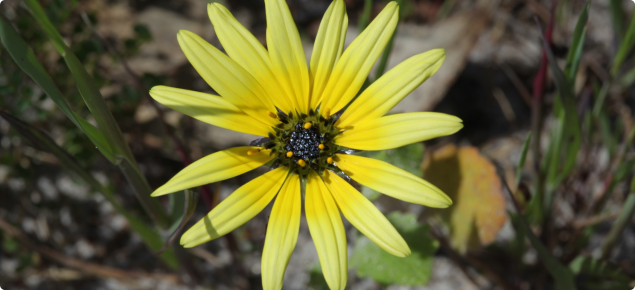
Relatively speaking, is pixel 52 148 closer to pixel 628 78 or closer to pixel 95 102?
pixel 95 102

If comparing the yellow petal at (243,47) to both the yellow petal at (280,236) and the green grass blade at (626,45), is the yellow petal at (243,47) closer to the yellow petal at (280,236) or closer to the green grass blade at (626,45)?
the yellow petal at (280,236)

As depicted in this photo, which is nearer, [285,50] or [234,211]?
[234,211]

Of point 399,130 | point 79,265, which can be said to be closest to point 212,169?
point 399,130

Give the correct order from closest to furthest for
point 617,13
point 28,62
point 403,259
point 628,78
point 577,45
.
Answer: point 28,62
point 577,45
point 403,259
point 617,13
point 628,78

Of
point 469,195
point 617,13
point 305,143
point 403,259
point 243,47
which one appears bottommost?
point 403,259

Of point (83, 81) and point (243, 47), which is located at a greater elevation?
point (83, 81)

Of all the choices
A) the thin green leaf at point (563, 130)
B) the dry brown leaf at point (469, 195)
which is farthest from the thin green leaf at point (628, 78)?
the dry brown leaf at point (469, 195)
